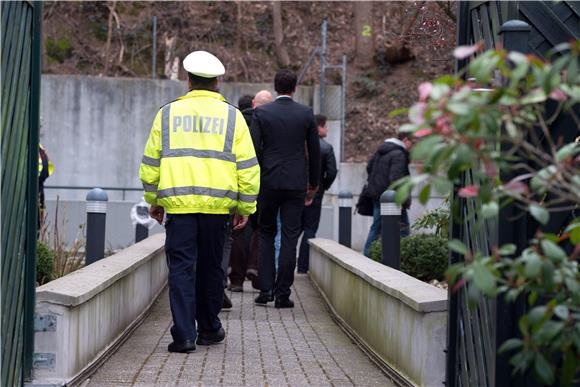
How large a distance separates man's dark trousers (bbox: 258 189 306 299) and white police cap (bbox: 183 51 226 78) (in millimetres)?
2683

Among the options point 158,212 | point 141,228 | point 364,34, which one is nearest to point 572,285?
point 158,212

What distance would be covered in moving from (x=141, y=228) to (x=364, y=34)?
47.0 feet

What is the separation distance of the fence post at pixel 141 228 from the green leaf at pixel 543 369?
11933mm

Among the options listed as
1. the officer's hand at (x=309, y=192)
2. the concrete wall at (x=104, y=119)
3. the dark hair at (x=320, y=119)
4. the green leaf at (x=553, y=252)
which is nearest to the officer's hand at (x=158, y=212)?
the officer's hand at (x=309, y=192)

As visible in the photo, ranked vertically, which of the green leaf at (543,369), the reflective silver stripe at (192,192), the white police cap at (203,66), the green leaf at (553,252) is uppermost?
the white police cap at (203,66)

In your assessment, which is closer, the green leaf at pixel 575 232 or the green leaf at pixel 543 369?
the green leaf at pixel 543 369

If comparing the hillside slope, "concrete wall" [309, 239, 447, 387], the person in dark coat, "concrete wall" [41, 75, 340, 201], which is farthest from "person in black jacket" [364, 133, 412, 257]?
the hillside slope

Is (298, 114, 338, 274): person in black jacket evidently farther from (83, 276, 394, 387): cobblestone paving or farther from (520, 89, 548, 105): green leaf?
(520, 89, 548, 105): green leaf

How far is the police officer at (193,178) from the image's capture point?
7820 mm

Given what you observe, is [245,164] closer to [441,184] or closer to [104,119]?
[441,184]

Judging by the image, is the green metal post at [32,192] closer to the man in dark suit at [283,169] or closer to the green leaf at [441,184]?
the green leaf at [441,184]

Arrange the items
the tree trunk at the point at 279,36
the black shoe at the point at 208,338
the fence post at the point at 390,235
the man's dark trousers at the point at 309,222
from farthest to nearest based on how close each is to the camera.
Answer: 1. the tree trunk at the point at 279,36
2. the man's dark trousers at the point at 309,222
3. the fence post at the point at 390,235
4. the black shoe at the point at 208,338

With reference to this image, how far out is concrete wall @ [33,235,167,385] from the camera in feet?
20.3

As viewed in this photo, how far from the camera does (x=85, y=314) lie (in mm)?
6824
